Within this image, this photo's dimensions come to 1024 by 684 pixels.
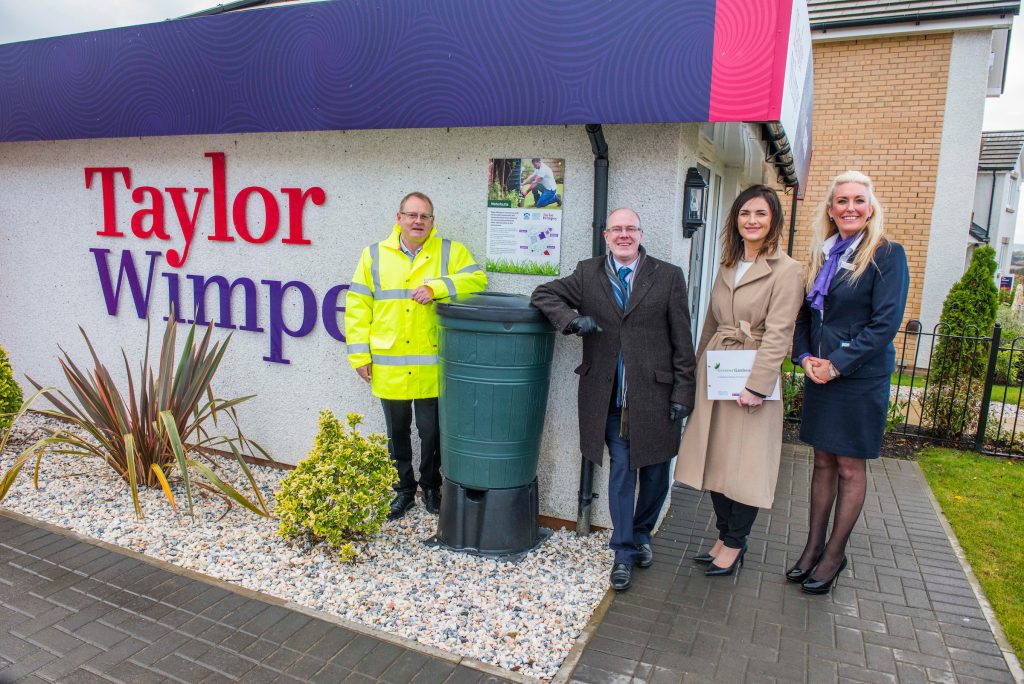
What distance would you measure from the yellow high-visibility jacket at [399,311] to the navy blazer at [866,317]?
6.25 feet

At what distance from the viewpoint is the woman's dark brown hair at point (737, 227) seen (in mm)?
3234

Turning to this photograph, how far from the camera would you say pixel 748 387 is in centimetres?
326

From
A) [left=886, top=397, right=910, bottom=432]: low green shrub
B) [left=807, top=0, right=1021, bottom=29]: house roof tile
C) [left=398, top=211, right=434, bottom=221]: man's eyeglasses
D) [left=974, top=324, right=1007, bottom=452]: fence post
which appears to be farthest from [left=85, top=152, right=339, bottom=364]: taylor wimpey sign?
[left=807, top=0, right=1021, bottom=29]: house roof tile

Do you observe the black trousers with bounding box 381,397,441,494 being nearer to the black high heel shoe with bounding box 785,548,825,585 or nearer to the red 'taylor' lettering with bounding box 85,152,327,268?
the red 'taylor' lettering with bounding box 85,152,327,268

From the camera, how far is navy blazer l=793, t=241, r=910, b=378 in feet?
10.1

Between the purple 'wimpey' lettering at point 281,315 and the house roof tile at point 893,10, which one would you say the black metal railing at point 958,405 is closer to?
the purple 'wimpey' lettering at point 281,315

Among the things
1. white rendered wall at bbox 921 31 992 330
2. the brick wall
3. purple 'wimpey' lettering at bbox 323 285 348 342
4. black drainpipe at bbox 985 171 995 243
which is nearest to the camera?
purple 'wimpey' lettering at bbox 323 285 348 342

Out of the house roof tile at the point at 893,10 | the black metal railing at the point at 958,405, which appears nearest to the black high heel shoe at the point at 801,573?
the black metal railing at the point at 958,405

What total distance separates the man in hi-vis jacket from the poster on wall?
0.21 m

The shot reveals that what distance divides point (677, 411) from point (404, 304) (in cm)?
164

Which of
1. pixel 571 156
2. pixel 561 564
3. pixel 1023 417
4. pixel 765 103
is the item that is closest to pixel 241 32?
pixel 571 156

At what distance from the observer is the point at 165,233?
5238 mm

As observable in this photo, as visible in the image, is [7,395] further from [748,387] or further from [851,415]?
[851,415]

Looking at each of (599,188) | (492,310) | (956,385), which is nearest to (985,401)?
(956,385)
